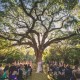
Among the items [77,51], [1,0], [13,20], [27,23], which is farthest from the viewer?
[77,51]

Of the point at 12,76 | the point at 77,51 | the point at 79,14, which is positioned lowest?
the point at 12,76

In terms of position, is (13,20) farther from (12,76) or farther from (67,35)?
(12,76)

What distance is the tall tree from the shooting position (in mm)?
26016

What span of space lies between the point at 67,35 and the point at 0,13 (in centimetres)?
1088

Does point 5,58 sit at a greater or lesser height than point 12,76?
greater

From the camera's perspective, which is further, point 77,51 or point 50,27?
point 77,51

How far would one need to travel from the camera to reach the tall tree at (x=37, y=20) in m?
26.0

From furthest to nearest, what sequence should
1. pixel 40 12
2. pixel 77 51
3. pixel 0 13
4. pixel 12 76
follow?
1. pixel 77 51
2. pixel 40 12
3. pixel 0 13
4. pixel 12 76

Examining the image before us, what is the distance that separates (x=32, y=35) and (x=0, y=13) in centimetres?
960

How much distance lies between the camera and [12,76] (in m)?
13.2

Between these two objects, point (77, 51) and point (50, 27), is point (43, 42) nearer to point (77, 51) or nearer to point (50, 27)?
point (50, 27)

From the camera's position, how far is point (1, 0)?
2309 cm

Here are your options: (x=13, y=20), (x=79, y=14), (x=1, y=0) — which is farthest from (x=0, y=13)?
(x=79, y=14)

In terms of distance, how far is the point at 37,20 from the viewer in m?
28.5
